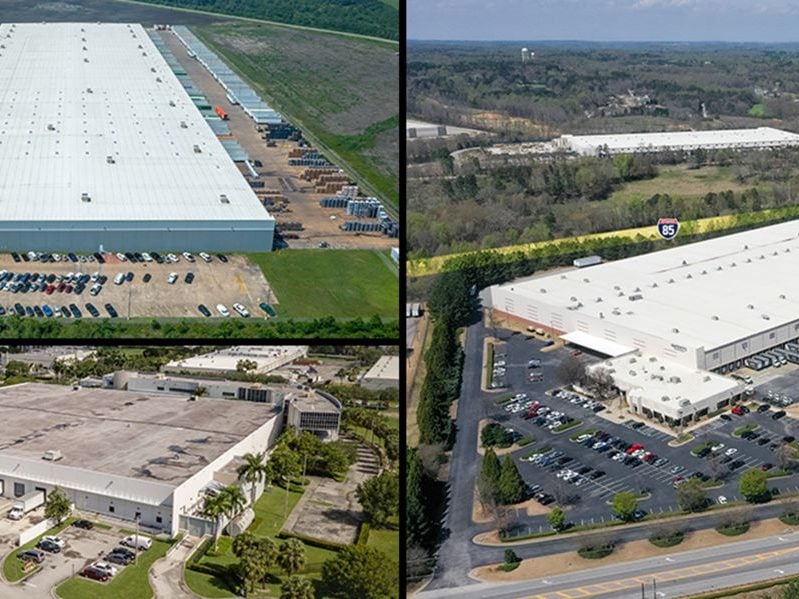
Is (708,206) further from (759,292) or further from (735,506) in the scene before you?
(735,506)

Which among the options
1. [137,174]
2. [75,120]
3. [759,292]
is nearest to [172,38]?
[75,120]

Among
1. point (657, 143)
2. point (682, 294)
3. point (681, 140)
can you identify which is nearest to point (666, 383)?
point (682, 294)

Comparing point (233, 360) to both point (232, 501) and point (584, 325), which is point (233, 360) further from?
point (584, 325)

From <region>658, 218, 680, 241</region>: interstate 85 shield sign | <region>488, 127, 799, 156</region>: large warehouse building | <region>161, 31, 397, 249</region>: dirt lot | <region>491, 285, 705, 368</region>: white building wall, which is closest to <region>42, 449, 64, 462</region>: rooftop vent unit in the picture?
<region>161, 31, 397, 249</region>: dirt lot

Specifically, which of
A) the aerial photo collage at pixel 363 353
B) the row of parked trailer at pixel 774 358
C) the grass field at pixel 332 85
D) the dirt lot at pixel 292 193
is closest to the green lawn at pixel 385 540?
the aerial photo collage at pixel 363 353

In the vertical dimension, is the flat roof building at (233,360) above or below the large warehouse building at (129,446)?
above

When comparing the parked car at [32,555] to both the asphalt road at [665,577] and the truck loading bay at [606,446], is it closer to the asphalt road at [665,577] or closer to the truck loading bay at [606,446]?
the asphalt road at [665,577]
